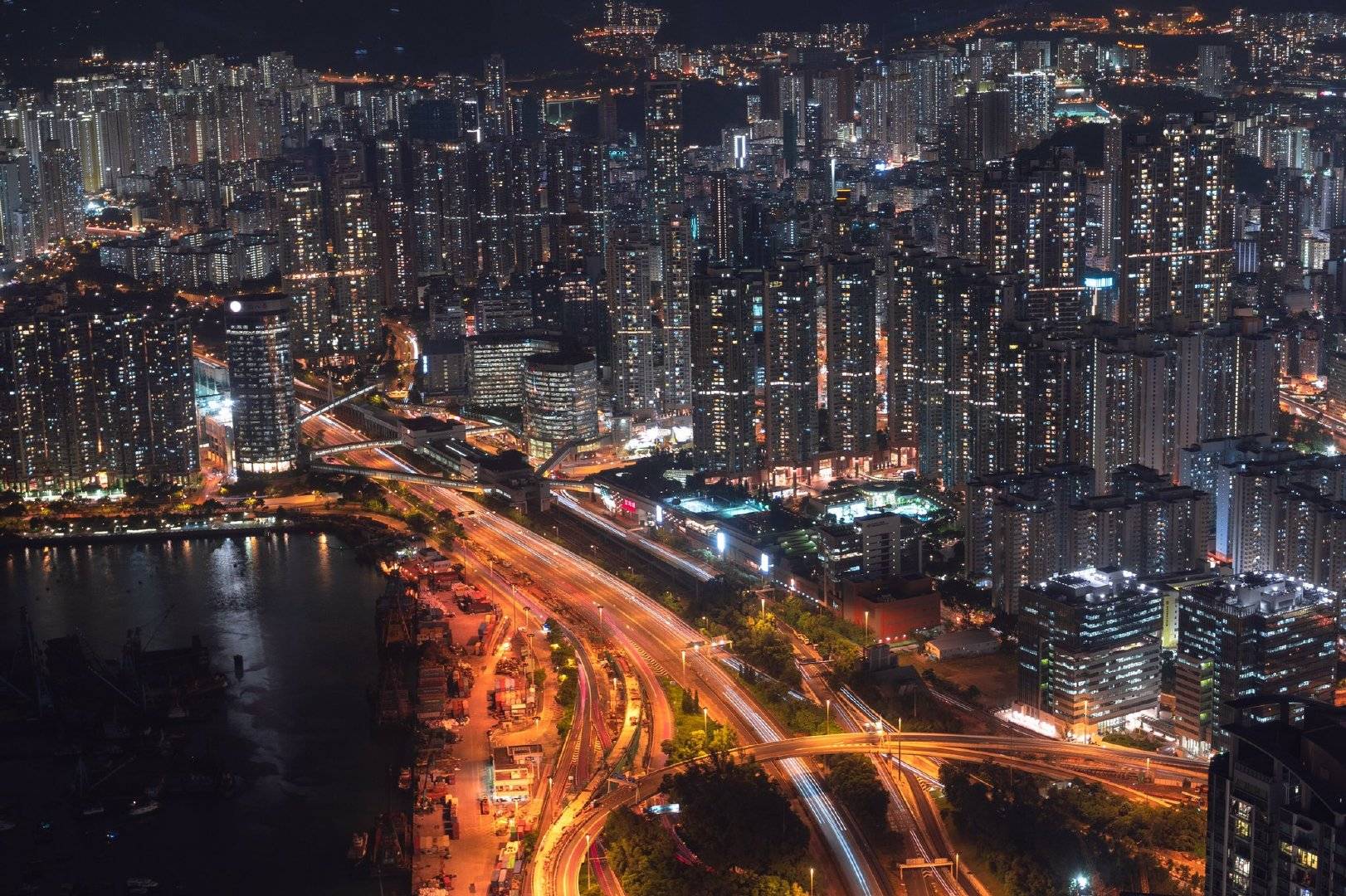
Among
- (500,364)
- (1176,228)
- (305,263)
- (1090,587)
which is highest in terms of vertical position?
(1176,228)

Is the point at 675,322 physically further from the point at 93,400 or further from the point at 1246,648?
the point at 1246,648

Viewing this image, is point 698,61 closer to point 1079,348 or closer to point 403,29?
point 403,29

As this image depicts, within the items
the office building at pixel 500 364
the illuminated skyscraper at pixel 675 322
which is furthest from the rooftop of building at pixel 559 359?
the office building at pixel 500 364

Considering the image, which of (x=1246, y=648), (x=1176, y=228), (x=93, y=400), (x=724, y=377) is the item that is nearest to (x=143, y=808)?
(x=1246, y=648)

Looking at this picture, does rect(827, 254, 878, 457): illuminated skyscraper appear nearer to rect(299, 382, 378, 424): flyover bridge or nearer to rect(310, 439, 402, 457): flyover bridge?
rect(310, 439, 402, 457): flyover bridge

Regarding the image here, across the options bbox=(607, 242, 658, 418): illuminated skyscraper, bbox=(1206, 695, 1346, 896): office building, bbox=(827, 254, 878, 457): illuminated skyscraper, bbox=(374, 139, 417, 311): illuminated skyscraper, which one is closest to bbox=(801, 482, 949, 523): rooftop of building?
bbox=(827, 254, 878, 457): illuminated skyscraper

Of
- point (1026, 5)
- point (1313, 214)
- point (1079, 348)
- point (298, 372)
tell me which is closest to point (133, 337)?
point (298, 372)

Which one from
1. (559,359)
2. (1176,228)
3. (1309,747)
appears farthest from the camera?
(1176,228)
